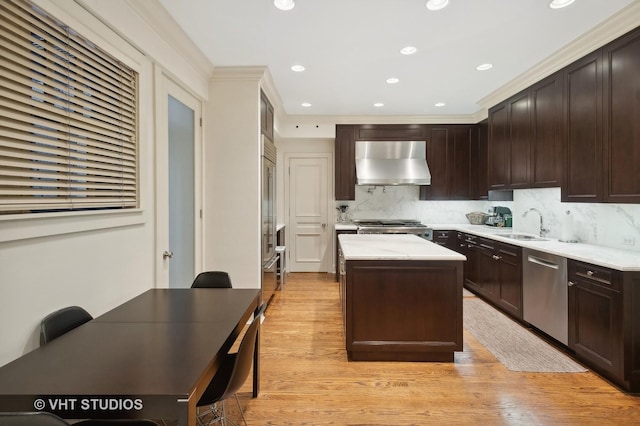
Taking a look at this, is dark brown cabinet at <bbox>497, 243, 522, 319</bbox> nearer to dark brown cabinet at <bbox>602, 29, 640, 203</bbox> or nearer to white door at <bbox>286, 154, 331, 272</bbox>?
dark brown cabinet at <bbox>602, 29, 640, 203</bbox>

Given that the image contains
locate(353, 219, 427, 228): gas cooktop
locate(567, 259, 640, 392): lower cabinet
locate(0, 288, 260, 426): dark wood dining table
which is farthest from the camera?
locate(353, 219, 427, 228): gas cooktop

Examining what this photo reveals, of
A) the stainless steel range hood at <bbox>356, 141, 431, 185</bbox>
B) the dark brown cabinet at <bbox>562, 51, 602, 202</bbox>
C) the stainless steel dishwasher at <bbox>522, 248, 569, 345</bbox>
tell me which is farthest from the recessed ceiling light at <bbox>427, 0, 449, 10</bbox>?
the stainless steel range hood at <bbox>356, 141, 431, 185</bbox>

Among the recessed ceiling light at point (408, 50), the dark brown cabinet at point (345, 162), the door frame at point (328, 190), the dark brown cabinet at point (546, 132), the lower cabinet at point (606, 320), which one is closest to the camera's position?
the lower cabinet at point (606, 320)

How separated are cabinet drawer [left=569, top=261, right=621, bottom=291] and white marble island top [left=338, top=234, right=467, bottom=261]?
934mm

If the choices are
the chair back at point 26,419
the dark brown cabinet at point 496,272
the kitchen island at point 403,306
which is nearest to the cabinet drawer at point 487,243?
the dark brown cabinet at point 496,272

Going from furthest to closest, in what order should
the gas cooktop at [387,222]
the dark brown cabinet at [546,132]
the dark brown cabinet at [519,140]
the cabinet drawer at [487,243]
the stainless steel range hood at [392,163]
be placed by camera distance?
the gas cooktop at [387,222]
the stainless steel range hood at [392,163]
the cabinet drawer at [487,243]
the dark brown cabinet at [519,140]
the dark brown cabinet at [546,132]

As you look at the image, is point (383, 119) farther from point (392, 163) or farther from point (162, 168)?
point (162, 168)

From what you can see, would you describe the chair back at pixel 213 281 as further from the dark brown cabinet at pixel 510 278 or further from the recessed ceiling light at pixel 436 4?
the dark brown cabinet at pixel 510 278

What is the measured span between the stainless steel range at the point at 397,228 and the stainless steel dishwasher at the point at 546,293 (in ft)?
5.73

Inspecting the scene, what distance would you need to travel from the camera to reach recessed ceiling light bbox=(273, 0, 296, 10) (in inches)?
90.4

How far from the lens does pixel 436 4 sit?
2334mm

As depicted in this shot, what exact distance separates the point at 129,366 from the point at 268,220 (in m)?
2.94

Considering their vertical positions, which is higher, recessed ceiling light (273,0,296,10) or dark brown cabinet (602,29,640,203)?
recessed ceiling light (273,0,296,10)

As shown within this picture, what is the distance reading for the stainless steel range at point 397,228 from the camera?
198 inches
